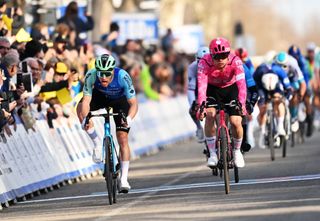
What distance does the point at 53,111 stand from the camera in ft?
79.3

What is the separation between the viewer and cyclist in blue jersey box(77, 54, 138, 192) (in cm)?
1936

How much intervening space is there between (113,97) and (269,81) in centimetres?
726

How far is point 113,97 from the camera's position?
19688mm

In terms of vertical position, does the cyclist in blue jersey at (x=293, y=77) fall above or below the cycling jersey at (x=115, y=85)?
below

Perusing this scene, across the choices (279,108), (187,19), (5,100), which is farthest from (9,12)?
(187,19)

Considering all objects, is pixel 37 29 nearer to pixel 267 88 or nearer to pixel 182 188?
Result: pixel 267 88

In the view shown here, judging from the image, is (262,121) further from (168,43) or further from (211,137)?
(168,43)

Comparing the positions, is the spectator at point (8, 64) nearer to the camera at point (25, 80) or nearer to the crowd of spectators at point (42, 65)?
the crowd of spectators at point (42, 65)

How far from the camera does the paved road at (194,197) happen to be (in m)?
16.8

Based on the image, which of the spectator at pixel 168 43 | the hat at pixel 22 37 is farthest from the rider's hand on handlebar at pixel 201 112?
the spectator at pixel 168 43

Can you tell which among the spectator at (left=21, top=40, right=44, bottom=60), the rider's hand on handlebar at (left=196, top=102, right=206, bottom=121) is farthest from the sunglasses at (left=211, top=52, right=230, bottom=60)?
the spectator at (left=21, top=40, right=44, bottom=60)

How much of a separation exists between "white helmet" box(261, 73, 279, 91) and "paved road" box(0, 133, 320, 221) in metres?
1.30

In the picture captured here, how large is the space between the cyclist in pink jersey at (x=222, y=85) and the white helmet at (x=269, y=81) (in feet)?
18.6

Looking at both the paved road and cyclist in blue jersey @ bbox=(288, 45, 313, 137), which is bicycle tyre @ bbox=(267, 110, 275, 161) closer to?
the paved road
